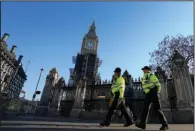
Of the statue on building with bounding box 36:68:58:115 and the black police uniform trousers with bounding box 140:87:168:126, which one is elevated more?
the statue on building with bounding box 36:68:58:115

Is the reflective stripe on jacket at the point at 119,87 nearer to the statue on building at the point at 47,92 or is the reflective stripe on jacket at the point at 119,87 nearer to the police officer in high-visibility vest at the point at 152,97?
the police officer in high-visibility vest at the point at 152,97

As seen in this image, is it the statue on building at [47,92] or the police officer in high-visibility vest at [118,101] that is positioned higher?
the statue on building at [47,92]

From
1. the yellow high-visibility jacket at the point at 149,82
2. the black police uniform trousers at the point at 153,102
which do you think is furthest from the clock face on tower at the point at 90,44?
the black police uniform trousers at the point at 153,102

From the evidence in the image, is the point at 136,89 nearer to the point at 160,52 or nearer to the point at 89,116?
the point at 89,116

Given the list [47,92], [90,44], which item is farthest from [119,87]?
[90,44]

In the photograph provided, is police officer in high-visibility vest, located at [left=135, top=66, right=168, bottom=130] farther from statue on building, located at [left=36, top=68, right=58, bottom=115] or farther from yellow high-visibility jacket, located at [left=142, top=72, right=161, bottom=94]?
statue on building, located at [left=36, top=68, right=58, bottom=115]

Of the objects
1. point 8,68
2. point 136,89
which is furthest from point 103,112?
point 8,68

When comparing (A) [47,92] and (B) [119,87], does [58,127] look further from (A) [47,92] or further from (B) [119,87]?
(A) [47,92]

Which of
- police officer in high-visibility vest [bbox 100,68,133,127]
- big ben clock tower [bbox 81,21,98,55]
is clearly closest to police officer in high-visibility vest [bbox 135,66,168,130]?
police officer in high-visibility vest [bbox 100,68,133,127]

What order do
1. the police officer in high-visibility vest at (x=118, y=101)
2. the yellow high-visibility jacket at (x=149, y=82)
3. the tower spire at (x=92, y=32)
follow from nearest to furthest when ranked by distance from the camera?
the yellow high-visibility jacket at (x=149, y=82)
the police officer in high-visibility vest at (x=118, y=101)
the tower spire at (x=92, y=32)

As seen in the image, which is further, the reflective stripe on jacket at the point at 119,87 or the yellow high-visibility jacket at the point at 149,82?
the reflective stripe on jacket at the point at 119,87

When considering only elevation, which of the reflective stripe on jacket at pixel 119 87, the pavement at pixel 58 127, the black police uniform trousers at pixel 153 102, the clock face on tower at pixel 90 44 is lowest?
the pavement at pixel 58 127

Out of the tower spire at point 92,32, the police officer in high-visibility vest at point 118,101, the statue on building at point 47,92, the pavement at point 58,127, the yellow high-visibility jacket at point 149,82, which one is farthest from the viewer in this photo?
the tower spire at point 92,32

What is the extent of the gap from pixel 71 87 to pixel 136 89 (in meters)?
6.62
